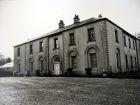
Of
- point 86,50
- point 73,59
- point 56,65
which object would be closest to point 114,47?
point 86,50

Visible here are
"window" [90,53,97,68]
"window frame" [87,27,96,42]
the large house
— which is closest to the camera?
the large house

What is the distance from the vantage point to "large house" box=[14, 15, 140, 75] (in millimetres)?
16516

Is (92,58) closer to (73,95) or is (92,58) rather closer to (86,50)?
(86,50)

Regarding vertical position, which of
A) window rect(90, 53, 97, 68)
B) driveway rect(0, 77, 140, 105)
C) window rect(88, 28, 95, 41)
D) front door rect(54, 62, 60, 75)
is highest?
window rect(88, 28, 95, 41)

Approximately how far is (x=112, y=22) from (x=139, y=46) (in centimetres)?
1169

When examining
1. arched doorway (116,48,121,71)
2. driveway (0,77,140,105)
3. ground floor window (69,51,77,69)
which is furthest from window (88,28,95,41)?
driveway (0,77,140,105)

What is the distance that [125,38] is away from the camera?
71.2 feet

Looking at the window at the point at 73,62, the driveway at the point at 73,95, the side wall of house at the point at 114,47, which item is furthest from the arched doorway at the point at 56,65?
the driveway at the point at 73,95

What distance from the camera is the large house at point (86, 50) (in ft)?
54.2

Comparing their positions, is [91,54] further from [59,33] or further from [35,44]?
[35,44]

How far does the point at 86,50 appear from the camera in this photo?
57.5ft

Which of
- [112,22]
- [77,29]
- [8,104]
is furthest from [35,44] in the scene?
[8,104]

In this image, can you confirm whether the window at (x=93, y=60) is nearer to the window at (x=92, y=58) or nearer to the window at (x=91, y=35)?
the window at (x=92, y=58)

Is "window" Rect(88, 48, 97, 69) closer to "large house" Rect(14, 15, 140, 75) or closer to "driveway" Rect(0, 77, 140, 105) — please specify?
"large house" Rect(14, 15, 140, 75)
